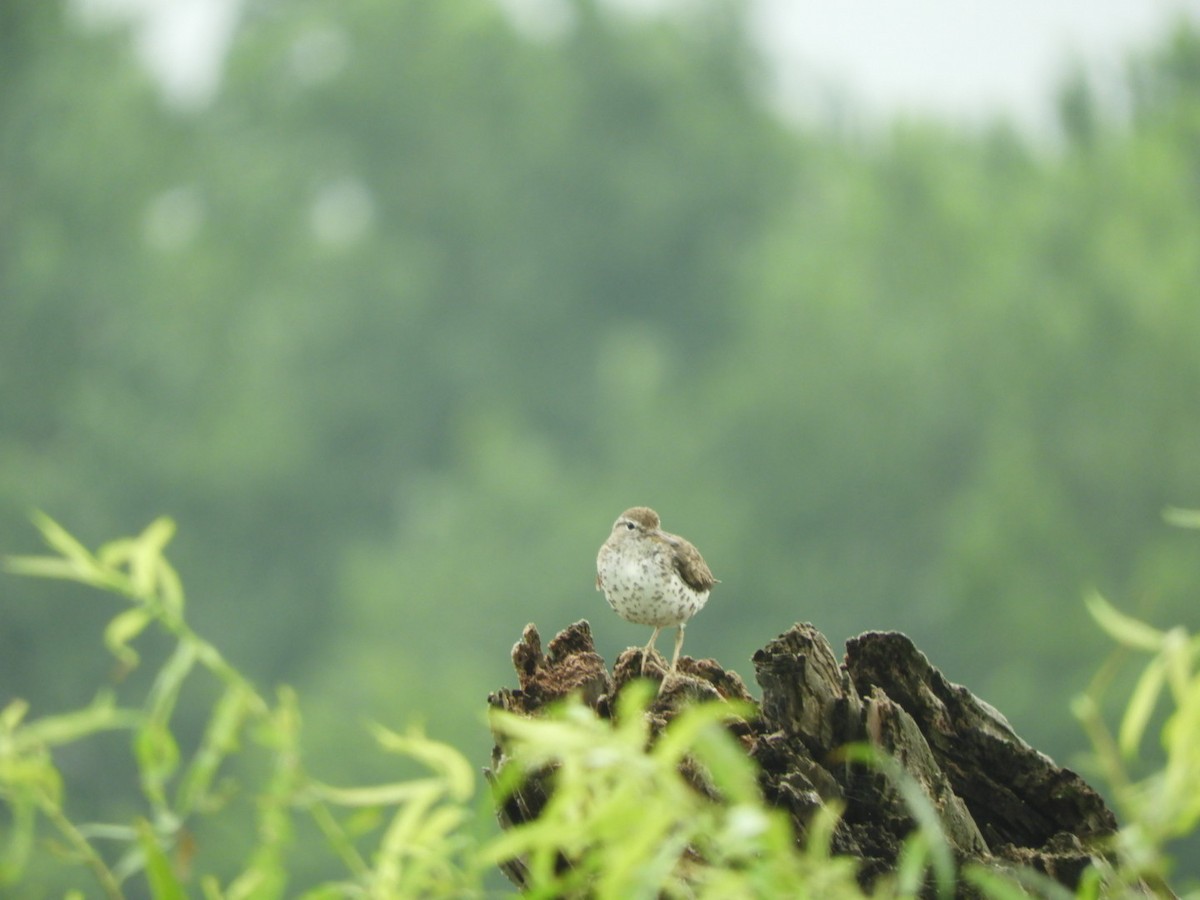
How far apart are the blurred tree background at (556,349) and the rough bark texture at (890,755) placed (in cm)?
2745

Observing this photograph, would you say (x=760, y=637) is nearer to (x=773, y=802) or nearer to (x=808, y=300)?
(x=808, y=300)

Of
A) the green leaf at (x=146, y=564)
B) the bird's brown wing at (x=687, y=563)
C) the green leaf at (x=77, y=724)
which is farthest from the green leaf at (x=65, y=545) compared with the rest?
the bird's brown wing at (x=687, y=563)

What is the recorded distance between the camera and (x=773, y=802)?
3941 mm

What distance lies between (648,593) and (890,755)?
2.54 metres

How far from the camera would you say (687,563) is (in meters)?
6.81

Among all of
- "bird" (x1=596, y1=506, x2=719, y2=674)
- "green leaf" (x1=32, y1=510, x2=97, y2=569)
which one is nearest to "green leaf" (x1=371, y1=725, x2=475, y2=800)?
"green leaf" (x1=32, y1=510, x2=97, y2=569)

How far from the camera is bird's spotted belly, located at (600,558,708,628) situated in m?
6.60

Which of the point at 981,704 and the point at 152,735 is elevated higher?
the point at 981,704

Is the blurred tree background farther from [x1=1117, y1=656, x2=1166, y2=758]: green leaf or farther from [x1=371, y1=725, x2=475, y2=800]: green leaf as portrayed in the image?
[x1=1117, y1=656, x2=1166, y2=758]: green leaf

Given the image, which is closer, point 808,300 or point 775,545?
point 775,545

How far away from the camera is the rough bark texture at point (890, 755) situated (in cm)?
397

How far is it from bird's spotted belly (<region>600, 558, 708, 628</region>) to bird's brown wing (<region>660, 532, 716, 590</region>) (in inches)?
1.9

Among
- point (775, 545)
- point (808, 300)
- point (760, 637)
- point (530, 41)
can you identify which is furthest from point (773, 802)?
point (530, 41)

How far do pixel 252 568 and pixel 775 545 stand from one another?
56.7 feet
